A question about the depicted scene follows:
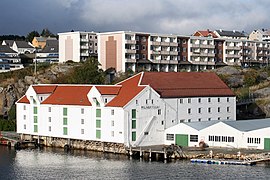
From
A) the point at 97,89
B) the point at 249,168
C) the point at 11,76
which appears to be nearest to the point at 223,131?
the point at 249,168

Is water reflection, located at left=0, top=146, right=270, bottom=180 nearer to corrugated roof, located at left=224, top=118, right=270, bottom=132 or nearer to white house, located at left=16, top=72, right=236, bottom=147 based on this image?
white house, located at left=16, top=72, right=236, bottom=147

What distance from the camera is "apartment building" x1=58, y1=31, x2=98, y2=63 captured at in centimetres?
8994

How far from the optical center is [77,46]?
295 feet

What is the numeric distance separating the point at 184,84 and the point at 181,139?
728 cm

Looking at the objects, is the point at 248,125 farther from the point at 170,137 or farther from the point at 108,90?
the point at 108,90

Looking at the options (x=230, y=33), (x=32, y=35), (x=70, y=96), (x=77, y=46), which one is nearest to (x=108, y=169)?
(x=70, y=96)

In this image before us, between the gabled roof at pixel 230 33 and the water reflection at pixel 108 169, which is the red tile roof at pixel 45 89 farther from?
the gabled roof at pixel 230 33

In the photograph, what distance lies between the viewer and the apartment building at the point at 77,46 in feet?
295

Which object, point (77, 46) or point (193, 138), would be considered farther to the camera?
point (77, 46)

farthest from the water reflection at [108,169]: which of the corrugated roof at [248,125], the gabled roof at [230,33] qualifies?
the gabled roof at [230,33]

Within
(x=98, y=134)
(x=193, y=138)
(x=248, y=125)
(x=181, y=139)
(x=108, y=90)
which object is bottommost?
(x=181, y=139)

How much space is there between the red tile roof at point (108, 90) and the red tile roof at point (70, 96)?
1.67 meters

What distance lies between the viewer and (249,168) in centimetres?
4106

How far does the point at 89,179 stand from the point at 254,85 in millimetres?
46976
